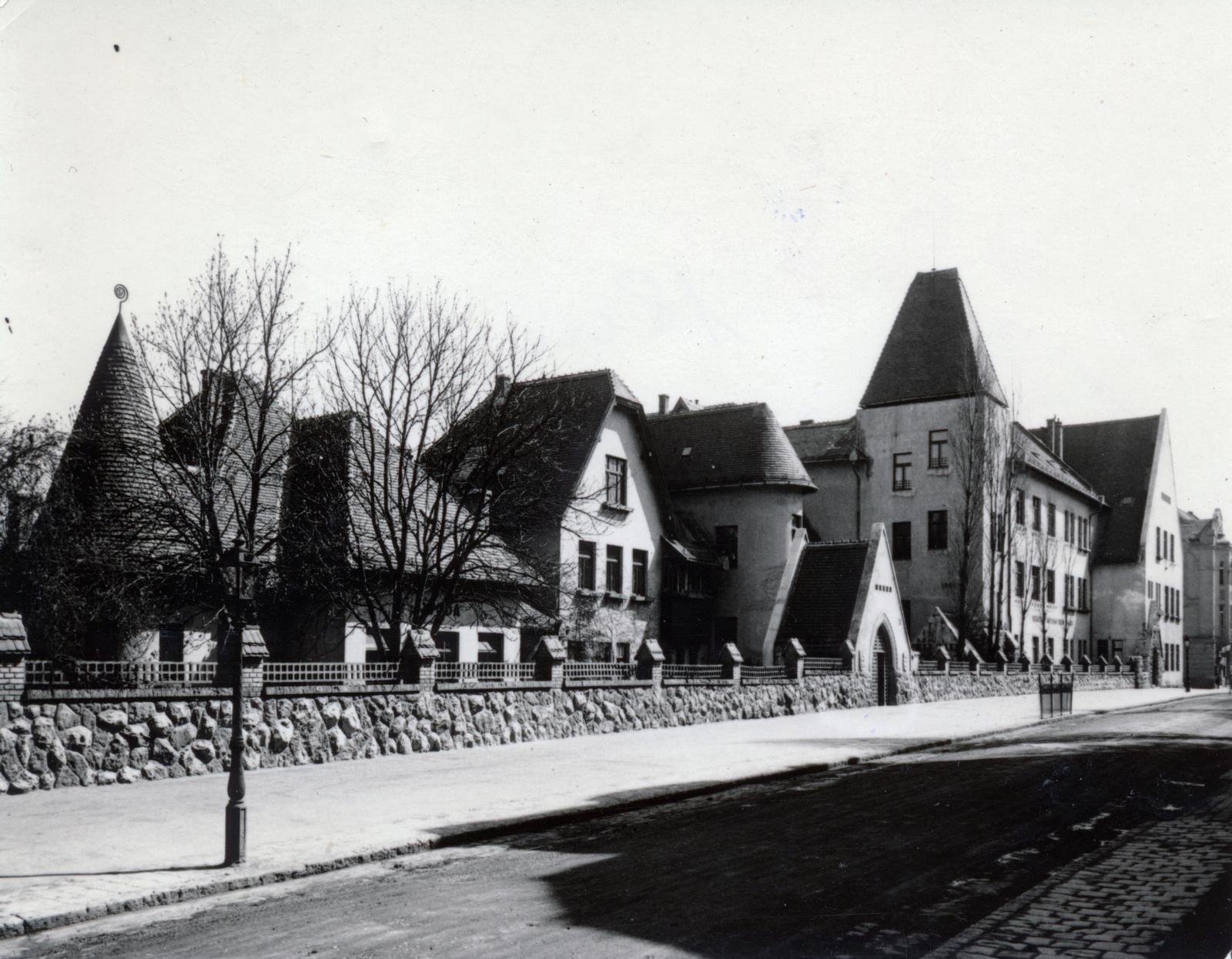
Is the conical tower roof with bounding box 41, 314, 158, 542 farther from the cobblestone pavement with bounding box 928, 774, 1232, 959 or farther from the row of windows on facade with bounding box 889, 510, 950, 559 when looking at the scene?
the row of windows on facade with bounding box 889, 510, 950, 559

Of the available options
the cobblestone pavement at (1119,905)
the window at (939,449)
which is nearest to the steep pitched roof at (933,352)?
the window at (939,449)

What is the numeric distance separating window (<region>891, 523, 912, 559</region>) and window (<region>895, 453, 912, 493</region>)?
5.46ft

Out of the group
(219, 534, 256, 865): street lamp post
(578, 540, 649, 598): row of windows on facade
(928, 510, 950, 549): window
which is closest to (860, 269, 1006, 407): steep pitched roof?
(928, 510, 950, 549): window

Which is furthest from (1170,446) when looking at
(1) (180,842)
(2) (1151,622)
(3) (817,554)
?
(1) (180,842)

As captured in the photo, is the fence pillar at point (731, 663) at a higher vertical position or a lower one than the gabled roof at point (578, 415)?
lower

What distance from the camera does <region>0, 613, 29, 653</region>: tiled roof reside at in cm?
1309

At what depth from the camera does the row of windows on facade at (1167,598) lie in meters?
63.6

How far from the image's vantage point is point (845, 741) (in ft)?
69.7

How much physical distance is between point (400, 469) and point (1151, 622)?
168 feet

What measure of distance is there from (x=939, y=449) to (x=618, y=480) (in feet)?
66.3

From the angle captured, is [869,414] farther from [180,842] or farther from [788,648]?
[180,842]

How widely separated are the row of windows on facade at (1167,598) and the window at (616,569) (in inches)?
1620

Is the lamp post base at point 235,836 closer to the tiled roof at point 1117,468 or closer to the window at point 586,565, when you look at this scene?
the window at point 586,565

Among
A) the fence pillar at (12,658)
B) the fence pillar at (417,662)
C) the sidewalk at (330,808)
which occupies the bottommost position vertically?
the sidewalk at (330,808)
